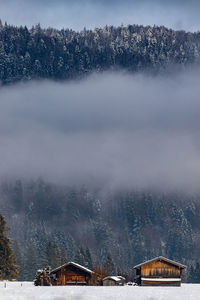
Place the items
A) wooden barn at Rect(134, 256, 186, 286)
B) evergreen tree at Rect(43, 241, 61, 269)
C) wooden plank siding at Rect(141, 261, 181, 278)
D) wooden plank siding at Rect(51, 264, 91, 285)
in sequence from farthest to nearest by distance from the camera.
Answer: evergreen tree at Rect(43, 241, 61, 269), wooden plank siding at Rect(141, 261, 181, 278), wooden barn at Rect(134, 256, 186, 286), wooden plank siding at Rect(51, 264, 91, 285)

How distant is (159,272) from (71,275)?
53.6ft

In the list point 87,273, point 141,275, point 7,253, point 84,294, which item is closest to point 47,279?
point 7,253

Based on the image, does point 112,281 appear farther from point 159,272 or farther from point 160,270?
point 160,270

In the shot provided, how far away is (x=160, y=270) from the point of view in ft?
390

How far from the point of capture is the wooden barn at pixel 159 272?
387 ft

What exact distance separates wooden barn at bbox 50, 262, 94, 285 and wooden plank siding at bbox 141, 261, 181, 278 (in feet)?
34.9

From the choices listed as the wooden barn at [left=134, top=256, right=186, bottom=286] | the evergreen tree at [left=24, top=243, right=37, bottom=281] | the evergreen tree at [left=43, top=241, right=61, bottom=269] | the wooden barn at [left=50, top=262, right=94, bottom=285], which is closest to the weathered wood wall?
the wooden barn at [left=50, top=262, right=94, bottom=285]

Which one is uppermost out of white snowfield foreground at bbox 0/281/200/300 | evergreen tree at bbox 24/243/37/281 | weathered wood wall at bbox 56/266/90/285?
evergreen tree at bbox 24/243/37/281

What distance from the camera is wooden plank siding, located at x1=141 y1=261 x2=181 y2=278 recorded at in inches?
4665

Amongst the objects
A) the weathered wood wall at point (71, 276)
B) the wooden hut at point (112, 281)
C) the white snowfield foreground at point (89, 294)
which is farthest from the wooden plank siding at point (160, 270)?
the white snowfield foreground at point (89, 294)

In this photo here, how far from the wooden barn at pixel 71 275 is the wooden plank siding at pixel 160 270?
10652mm

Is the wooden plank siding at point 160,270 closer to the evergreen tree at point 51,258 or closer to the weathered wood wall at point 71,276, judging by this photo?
the weathered wood wall at point 71,276

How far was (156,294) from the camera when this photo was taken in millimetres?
70750

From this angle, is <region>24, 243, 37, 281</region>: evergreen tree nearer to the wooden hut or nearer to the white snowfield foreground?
the wooden hut
